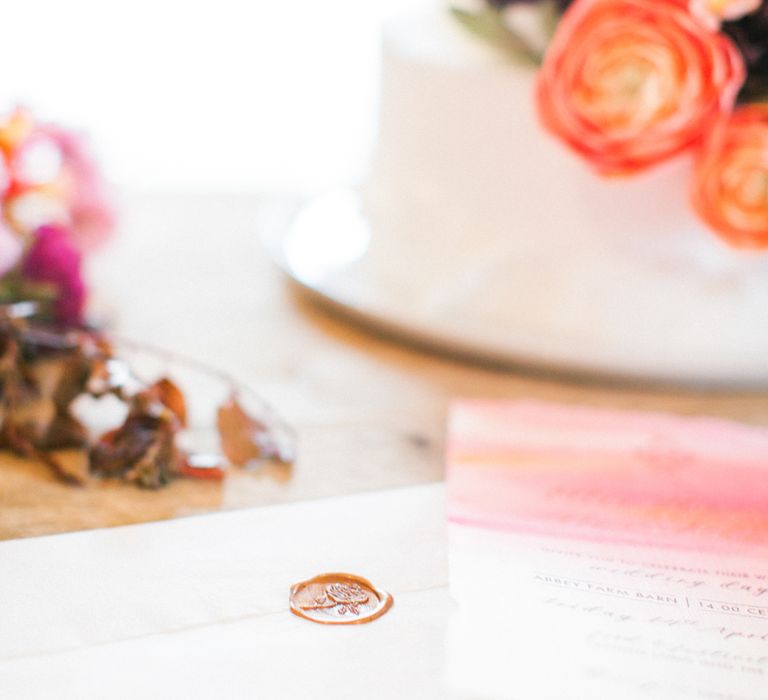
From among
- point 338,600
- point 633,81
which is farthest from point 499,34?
point 338,600

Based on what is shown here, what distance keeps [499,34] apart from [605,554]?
399mm

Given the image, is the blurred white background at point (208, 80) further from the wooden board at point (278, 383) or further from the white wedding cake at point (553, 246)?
the white wedding cake at point (553, 246)

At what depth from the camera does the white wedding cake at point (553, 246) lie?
2.21 ft

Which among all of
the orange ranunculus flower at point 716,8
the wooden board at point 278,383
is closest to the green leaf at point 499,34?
the orange ranunculus flower at point 716,8

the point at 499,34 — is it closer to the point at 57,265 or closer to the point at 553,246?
the point at 553,246

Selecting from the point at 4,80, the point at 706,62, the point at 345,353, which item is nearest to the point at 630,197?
the point at 706,62

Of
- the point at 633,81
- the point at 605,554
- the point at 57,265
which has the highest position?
the point at 633,81

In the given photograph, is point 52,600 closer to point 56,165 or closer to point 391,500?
point 391,500

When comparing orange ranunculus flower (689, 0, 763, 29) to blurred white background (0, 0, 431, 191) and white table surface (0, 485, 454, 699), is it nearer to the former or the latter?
white table surface (0, 485, 454, 699)

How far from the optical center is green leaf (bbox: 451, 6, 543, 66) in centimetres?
68

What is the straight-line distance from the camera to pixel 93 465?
521 mm

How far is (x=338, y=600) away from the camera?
41 centimetres

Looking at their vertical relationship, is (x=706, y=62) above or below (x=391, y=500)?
above

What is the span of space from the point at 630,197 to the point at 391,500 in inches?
11.7
